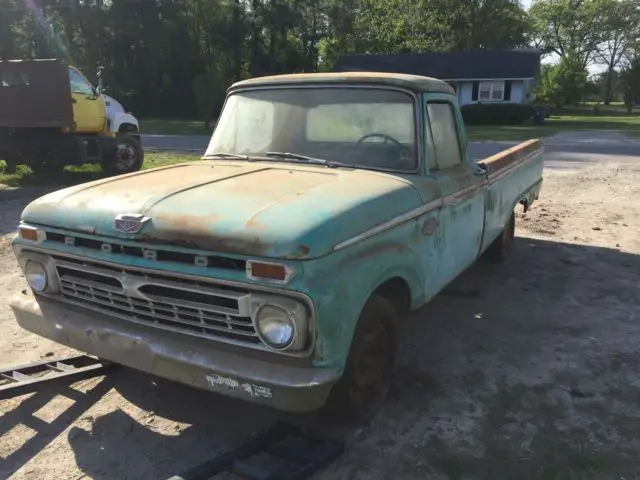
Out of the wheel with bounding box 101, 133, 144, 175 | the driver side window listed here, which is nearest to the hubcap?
the wheel with bounding box 101, 133, 144, 175

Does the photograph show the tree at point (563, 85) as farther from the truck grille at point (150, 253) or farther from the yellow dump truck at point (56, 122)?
the truck grille at point (150, 253)

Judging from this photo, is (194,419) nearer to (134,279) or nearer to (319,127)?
(134,279)

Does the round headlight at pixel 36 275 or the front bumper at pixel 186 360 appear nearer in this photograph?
the front bumper at pixel 186 360

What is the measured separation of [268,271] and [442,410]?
5.27 ft

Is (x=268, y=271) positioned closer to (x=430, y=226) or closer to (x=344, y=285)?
(x=344, y=285)

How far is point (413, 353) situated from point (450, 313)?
0.91m

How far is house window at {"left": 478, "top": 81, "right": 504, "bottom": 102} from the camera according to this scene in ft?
131

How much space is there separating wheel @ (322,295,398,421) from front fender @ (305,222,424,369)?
0.15 meters

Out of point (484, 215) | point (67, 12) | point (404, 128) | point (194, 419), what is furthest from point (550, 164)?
point (67, 12)

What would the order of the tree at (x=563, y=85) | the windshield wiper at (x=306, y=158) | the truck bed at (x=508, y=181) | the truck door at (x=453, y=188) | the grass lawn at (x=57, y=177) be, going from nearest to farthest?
the windshield wiper at (x=306, y=158)
the truck door at (x=453, y=188)
the truck bed at (x=508, y=181)
the grass lawn at (x=57, y=177)
the tree at (x=563, y=85)

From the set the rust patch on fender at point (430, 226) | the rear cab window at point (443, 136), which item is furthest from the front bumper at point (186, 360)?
the rear cab window at point (443, 136)

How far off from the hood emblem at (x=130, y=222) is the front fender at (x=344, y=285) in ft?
2.90

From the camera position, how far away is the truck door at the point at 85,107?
11.4m

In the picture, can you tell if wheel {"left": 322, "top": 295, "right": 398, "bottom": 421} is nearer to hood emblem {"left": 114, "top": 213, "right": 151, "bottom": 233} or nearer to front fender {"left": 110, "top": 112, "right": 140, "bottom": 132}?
hood emblem {"left": 114, "top": 213, "right": 151, "bottom": 233}
